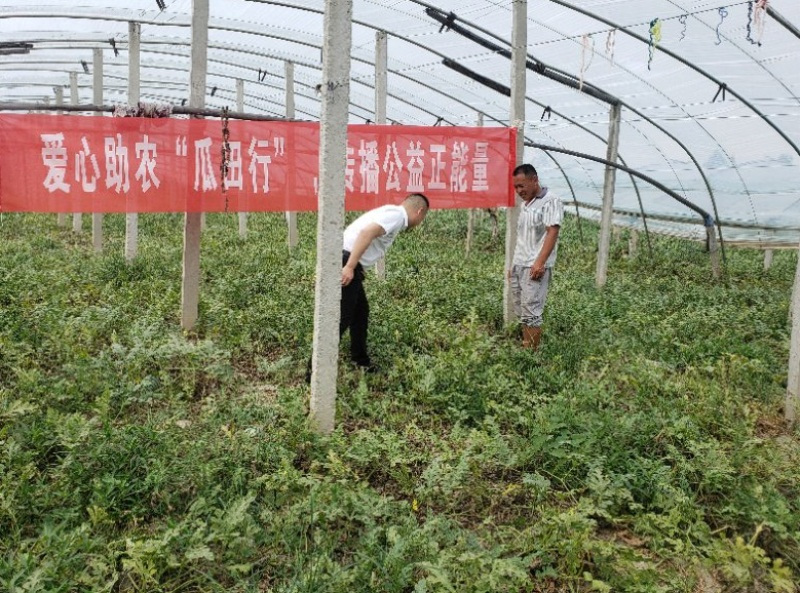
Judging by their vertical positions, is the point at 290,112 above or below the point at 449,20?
below

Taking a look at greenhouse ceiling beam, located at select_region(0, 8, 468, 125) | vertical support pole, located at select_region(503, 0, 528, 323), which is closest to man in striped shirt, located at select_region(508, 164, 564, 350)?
vertical support pole, located at select_region(503, 0, 528, 323)

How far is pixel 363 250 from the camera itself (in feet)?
15.0

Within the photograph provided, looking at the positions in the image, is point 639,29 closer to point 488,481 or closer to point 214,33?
point 488,481

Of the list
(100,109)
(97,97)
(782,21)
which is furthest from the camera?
(97,97)

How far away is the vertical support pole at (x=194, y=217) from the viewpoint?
551cm

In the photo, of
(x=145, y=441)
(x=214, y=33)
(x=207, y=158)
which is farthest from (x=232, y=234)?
(x=145, y=441)

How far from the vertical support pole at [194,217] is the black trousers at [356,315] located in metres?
1.72

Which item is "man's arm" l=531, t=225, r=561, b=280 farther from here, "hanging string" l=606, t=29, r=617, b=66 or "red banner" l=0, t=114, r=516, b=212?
"hanging string" l=606, t=29, r=617, b=66

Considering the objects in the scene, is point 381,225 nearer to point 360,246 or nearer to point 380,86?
point 360,246

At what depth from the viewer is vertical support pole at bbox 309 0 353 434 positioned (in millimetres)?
3635

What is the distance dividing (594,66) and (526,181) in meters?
4.05

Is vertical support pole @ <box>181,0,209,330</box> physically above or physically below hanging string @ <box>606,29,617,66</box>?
below

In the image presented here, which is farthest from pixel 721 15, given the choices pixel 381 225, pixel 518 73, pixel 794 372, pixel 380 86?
pixel 381 225

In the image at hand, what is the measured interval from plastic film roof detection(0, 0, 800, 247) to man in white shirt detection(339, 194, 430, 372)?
10.5ft
